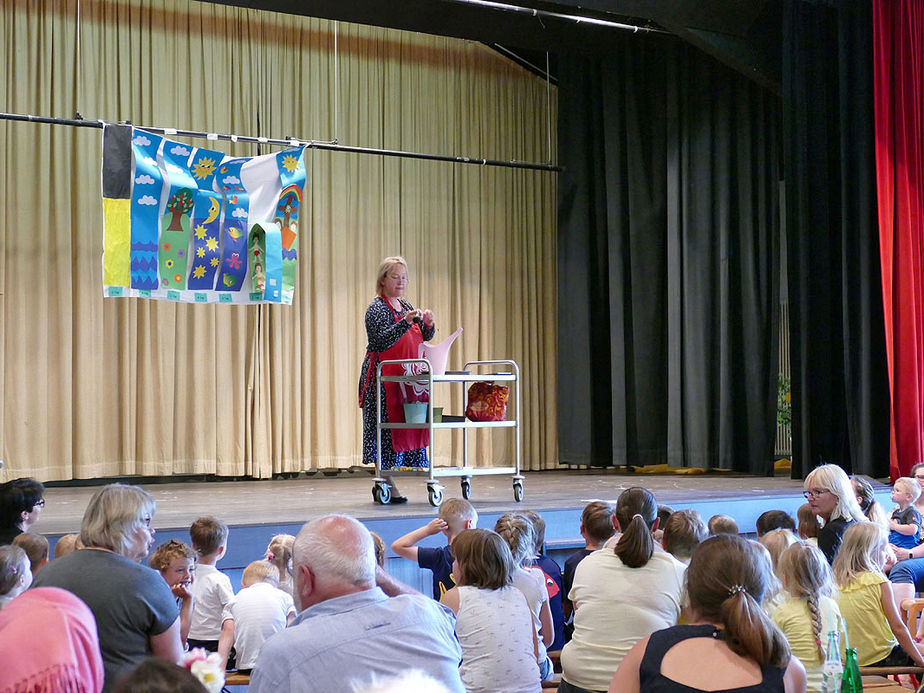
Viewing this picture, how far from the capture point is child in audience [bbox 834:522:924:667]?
3.34 m

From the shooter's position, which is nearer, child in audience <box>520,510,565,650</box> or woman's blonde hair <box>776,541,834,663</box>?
woman's blonde hair <box>776,541,834,663</box>

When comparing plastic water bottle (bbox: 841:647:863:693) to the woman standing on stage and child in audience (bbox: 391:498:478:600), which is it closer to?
child in audience (bbox: 391:498:478:600)

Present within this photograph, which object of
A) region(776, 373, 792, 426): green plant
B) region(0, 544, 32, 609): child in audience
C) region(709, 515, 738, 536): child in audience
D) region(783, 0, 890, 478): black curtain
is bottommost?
region(709, 515, 738, 536): child in audience

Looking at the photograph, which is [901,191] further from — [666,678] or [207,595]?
[666,678]

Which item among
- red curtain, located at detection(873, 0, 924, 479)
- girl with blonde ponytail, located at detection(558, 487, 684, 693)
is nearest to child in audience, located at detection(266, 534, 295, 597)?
girl with blonde ponytail, located at detection(558, 487, 684, 693)

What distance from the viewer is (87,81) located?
24.8ft

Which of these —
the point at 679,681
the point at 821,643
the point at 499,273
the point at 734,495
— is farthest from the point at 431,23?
the point at 679,681

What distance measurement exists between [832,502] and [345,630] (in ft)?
8.80

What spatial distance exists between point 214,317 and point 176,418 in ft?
2.68

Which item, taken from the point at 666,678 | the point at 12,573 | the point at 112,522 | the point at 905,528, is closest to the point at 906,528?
the point at 905,528

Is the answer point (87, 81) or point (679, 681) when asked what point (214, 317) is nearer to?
point (87, 81)

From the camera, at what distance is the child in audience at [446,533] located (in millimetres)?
3508

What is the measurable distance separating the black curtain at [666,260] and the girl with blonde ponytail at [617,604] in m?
5.03

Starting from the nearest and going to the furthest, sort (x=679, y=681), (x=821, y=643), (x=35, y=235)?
(x=679, y=681) → (x=821, y=643) → (x=35, y=235)
